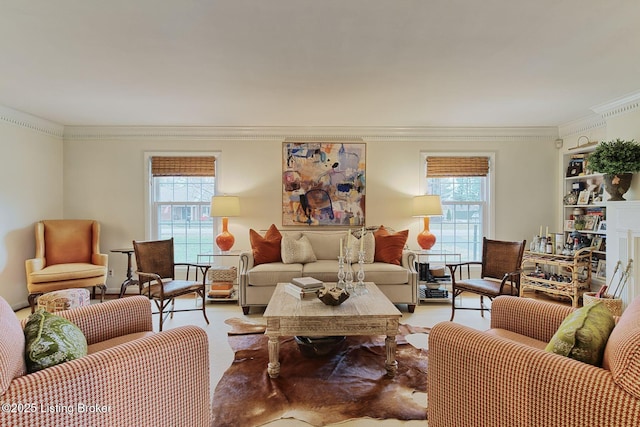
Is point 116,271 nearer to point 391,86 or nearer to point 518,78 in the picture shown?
point 391,86

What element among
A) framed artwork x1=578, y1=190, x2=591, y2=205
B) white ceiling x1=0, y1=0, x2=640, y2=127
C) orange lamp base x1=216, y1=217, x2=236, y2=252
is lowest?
orange lamp base x1=216, y1=217, x2=236, y2=252

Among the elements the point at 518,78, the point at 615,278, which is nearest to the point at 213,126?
the point at 518,78

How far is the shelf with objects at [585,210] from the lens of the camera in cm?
406

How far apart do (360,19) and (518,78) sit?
1737mm

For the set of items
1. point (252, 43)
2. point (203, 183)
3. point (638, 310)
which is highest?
point (252, 43)

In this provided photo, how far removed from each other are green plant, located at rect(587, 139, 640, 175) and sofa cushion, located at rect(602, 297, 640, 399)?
298 cm

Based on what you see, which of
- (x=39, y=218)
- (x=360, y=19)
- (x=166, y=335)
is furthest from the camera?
(x=39, y=218)

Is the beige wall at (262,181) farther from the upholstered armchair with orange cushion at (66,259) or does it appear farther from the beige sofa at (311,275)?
the beige sofa at (311,275)

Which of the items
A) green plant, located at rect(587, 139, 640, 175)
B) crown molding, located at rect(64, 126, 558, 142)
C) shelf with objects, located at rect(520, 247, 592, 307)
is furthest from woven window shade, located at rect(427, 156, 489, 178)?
green plant, located at rect(587, 139, 640, 175)

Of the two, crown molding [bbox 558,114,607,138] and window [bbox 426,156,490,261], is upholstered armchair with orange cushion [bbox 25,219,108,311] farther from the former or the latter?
crown molding [bbox 558,114,607,138]

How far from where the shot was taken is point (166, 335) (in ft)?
4.77

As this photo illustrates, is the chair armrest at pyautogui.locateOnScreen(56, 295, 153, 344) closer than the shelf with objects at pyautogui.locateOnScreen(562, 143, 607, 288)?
Yes

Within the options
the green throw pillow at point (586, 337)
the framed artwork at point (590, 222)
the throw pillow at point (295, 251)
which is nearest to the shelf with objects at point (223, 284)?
the throw pillow at point (295, 251)

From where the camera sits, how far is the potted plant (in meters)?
3.31
